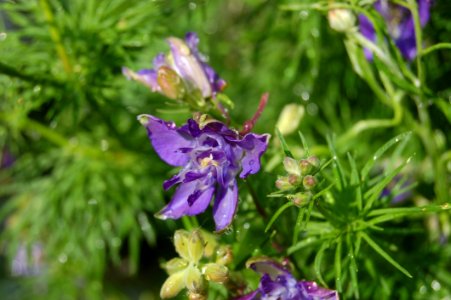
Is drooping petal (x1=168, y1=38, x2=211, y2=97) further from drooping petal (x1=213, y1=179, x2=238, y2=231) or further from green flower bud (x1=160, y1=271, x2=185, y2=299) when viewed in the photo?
green flower bud (x1=160, y1=271, x2=185, y2=299)

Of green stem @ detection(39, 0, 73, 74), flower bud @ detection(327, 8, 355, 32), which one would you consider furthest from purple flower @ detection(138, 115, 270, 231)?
green stem @ detection(39, 0, 73, 74)

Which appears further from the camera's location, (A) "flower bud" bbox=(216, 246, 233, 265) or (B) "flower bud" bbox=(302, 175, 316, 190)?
(A) "flower bud" bbox=(216, 246, 233, 265)

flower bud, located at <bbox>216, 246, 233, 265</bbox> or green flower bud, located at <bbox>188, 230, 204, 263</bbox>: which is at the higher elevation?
green flower bud, located at <bbox>188, 230, 204, 263</bbox>

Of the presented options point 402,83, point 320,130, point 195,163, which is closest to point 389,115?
point 320,130

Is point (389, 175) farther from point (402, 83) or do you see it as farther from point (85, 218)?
point (85, 218)

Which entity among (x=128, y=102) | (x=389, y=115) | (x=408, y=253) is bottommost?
(x=408, y=253)
